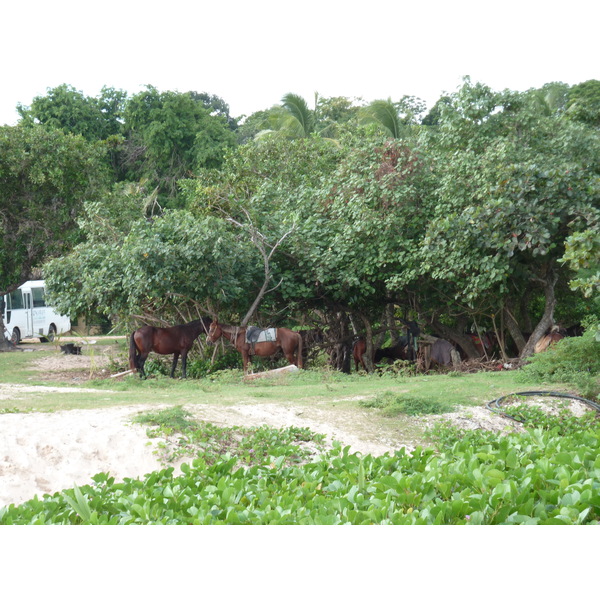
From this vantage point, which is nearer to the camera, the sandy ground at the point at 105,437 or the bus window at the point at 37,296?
the sandy ground at the point at 105,437

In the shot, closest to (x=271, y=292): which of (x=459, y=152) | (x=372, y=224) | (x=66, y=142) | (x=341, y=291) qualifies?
(x=341, y=291)

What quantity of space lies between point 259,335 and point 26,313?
51.4ft

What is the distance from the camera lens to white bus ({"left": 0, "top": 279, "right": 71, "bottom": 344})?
83.1ft

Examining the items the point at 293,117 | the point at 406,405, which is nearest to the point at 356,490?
the point at 406,405

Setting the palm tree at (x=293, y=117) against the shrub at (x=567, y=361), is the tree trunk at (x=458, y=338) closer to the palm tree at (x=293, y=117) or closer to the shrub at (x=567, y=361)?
the shrub at (x=567, y=361)

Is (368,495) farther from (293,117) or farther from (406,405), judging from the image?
(293,117)

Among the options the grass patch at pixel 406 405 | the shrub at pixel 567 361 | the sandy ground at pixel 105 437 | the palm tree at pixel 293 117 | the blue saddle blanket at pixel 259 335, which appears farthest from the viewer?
the palm tree at pixel 293 117

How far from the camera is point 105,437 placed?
6203 millimetres

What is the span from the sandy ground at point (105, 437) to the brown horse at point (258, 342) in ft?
17.5

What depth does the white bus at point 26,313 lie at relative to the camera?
83.1 feet

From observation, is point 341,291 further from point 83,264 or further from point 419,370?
point 83,264

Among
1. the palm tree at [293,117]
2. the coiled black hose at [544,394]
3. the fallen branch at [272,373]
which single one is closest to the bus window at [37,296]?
the palm tree at [293,117]

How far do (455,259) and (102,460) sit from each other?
25.6 feet

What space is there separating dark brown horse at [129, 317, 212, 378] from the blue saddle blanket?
41.1 inches
